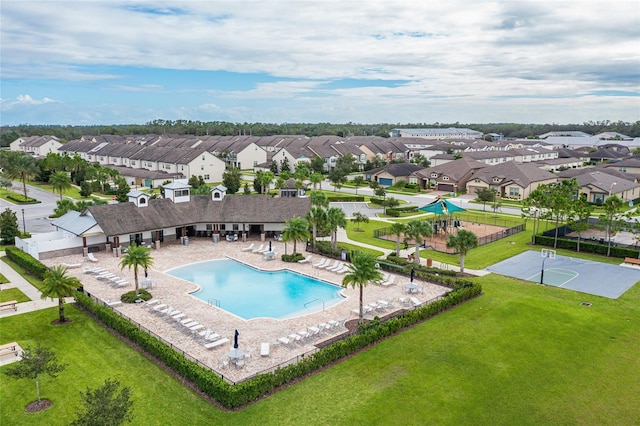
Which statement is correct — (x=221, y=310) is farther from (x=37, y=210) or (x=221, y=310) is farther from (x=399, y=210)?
(x=37, y=210)

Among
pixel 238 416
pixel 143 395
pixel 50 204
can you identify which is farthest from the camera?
pixel 50 204

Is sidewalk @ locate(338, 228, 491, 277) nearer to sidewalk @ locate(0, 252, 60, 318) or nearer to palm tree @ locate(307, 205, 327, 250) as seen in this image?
palm tree @ locate(307, 205, 327, 250)

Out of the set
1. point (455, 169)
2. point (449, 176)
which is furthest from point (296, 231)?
point (455, 169)

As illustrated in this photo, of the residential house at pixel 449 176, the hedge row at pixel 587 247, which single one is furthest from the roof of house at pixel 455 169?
the hedge row at pixel 587 247

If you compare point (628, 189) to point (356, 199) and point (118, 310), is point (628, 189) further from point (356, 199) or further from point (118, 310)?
point (118, 310)

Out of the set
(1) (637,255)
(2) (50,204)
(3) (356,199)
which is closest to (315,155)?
(3) (356,199)
